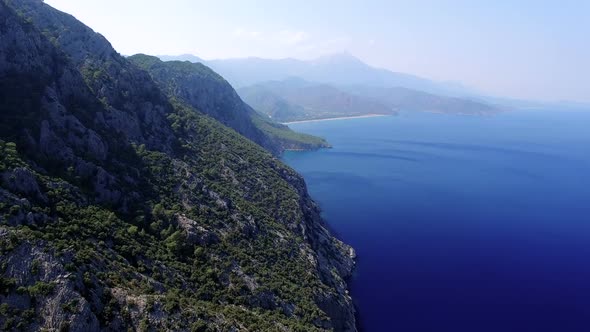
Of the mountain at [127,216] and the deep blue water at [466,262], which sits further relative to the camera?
the deep blue water at [466,262]

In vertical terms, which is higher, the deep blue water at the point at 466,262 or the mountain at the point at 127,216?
the mountain at the point at 127,216

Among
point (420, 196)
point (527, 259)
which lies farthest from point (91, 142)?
point (420, 196)

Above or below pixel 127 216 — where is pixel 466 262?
below

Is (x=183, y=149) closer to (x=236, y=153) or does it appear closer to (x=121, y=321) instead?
(x=236, y=153)

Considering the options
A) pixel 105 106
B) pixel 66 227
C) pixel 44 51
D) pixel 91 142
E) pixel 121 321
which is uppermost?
pixel 44 51

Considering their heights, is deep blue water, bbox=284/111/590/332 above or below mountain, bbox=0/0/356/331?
below

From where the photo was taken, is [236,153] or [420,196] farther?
[420,196]

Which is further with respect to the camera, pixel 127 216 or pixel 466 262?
pixel 466 262

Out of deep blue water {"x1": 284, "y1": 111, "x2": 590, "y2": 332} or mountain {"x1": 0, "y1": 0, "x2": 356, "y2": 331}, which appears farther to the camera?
deep blue water {"x1": 284, "y1": 111, "x2": 590, "y2": 332}
